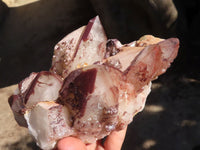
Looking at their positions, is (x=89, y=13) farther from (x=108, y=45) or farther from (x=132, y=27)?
(x=108, y=45)

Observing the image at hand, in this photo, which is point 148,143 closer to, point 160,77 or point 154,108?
point 154,108

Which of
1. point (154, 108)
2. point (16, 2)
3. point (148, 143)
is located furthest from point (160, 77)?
point (16, 2)

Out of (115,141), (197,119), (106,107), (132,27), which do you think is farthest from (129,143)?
(106,107)

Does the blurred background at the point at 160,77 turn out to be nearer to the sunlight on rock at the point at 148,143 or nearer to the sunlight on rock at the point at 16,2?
the sunlight on rock at the point at 148,143

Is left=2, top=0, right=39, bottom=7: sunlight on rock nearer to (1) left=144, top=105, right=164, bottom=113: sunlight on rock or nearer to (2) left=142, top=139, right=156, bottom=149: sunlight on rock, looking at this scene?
(1) left=144, top=105, right=164, bottom=113: sunlight on rock

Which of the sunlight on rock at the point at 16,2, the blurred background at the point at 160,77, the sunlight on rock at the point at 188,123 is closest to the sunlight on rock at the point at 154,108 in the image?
the blurred background at the point at 160,77

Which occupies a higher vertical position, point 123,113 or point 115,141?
point 123,113

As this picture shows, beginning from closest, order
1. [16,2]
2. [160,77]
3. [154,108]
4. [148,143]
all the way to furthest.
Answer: [148,143] < [154,108] < [160,77] < [16,2]

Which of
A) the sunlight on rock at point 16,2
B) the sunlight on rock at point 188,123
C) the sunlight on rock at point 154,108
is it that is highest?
the sunlight on rock at point 16,2

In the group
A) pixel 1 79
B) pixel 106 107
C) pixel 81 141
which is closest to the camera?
pixel 106 107

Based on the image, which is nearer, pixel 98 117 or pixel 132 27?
pixel 98 117

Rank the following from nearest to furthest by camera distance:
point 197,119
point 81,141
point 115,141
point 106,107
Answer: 1. point 106,107
2. point 81,141
3. point 115,141
4. point 197,119
